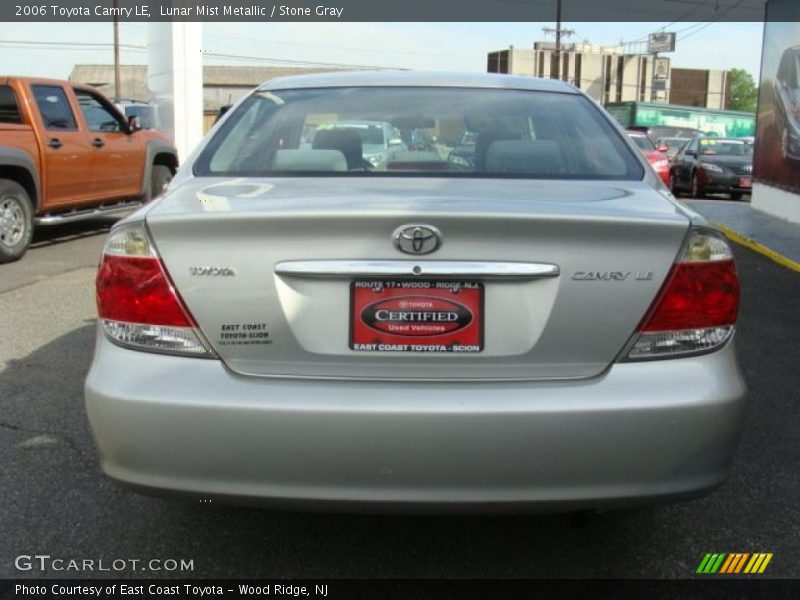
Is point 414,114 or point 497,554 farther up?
point 414,114

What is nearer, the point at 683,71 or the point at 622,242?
the point at 622,242

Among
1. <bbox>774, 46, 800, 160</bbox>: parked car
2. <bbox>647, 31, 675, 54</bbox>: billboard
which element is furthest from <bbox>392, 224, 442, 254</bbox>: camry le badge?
<bbox>647, 31, 675, 54</bbox>: billboard

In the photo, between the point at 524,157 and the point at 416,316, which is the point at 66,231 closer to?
the point at 524,157

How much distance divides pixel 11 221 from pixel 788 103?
10.1m

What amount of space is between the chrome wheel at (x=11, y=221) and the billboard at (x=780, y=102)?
9505 millimetres

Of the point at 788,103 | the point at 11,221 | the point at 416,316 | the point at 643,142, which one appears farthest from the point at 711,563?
the point at 643,142

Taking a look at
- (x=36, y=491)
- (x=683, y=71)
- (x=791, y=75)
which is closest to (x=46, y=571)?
(x=36, y=491)

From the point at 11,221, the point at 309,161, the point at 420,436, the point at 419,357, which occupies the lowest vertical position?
the point at 11,221

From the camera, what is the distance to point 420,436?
2.26m

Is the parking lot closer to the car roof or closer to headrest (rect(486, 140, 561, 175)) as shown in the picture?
headrest (rect(486, 140, 561, 175))

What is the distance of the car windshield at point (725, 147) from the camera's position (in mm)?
19859

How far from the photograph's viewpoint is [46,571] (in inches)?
110

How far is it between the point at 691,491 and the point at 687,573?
580 mm

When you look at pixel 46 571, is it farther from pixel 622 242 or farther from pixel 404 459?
pixel 622 242
